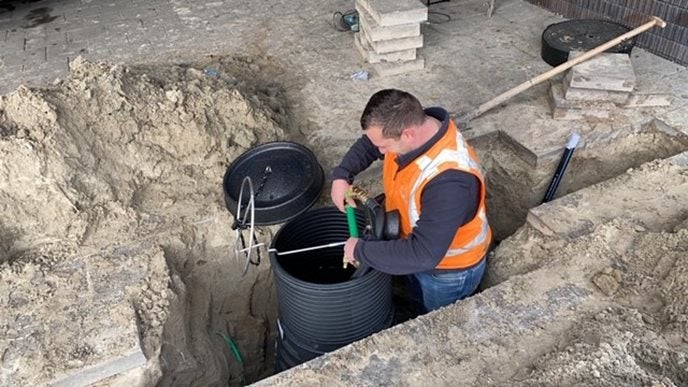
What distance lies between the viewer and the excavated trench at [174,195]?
2.76 m

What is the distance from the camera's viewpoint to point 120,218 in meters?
3.11

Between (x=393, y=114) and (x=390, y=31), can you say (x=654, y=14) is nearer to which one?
(x=390, y=31)

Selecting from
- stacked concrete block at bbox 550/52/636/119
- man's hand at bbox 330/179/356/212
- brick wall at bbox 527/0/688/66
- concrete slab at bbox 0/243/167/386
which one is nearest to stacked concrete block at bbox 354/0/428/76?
stacked concrete block at bbox 550/52/636/119

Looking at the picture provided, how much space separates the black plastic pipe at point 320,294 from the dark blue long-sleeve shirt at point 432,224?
0.22 metres

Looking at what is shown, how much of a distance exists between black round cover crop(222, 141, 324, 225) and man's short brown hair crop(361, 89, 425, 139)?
0.88 meters

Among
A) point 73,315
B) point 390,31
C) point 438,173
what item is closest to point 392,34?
point 390,31

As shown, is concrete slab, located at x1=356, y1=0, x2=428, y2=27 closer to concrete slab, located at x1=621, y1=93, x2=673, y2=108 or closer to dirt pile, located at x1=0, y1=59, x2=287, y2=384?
dirt pile, located at x1=0, y1=59, x2=287, y2=384

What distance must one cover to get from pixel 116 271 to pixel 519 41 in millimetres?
3810

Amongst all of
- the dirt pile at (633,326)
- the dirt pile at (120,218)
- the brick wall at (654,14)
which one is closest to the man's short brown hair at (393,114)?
the dirt pile at (633,326)

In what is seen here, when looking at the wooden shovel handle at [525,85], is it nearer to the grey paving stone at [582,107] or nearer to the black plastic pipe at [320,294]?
the grey paving stone at [582,107]

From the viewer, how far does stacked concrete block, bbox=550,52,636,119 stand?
369 cm

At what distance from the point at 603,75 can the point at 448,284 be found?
198cm

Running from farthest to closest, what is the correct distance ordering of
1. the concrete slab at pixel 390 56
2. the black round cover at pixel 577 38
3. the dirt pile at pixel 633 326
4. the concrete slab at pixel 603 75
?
the concrete slab at pixel 390 56 → the black round cover at pixel 577 38 → the concrete slab at pixel 603 75 → the dirt pile at pixel 633 326

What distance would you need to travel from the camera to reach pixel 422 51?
4871mm
